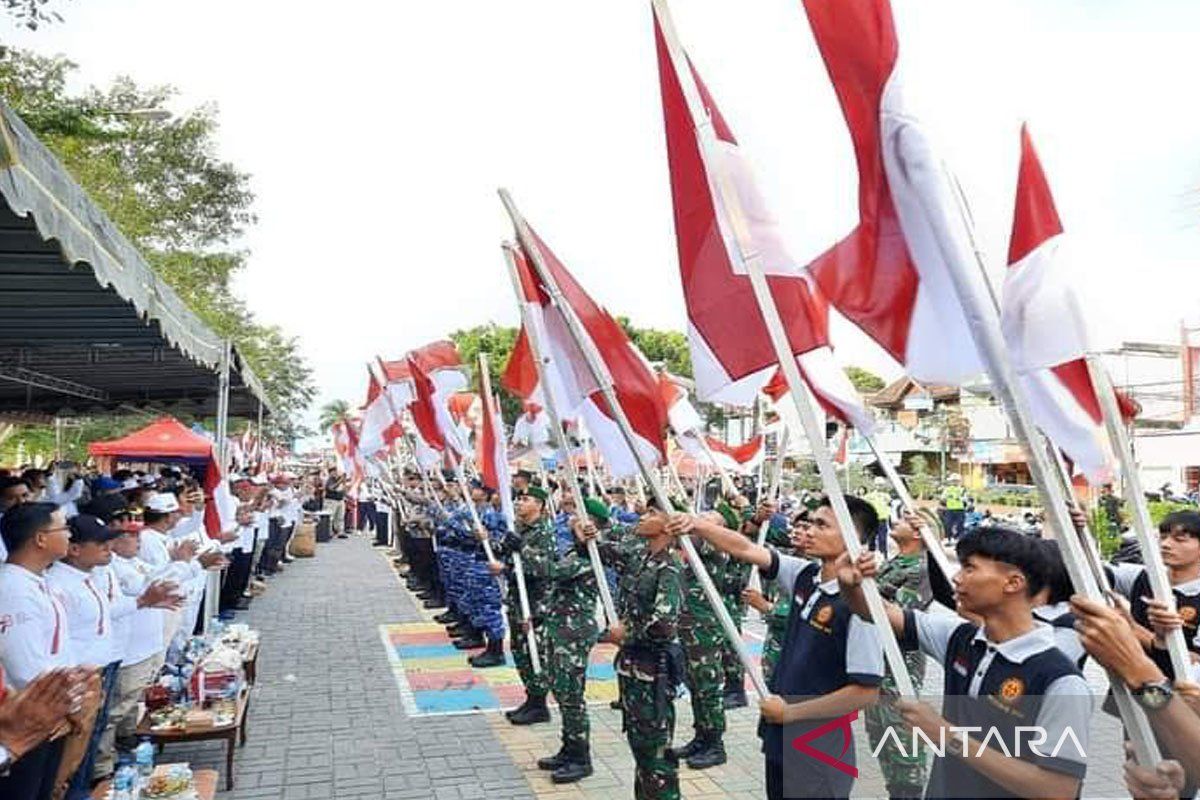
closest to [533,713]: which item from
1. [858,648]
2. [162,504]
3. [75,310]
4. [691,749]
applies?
[691,749]

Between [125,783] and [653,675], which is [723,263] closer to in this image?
[653,675]

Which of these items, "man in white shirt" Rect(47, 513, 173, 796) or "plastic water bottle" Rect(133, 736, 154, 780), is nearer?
"man in white shirt" Rect(47, 513, 173, 796)

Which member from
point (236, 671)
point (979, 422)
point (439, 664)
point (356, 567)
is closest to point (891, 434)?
point (979, 422)

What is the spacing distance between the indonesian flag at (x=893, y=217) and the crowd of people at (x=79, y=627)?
3.08 metres

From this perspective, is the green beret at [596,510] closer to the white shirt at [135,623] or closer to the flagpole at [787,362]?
the white shirt at [135,623]

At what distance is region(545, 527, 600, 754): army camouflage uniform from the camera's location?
247 inches

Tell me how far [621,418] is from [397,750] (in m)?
3.73

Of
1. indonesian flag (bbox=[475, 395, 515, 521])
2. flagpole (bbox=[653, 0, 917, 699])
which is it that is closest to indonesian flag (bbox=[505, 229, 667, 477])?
flagpole (bbox=[653, 0, 917, 699])

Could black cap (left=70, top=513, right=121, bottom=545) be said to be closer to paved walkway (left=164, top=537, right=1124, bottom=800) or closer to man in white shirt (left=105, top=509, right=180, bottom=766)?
man in white shirt (left=105, top=509, right=180, bottom=766)

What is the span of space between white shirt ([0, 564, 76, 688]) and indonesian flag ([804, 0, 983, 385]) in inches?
154

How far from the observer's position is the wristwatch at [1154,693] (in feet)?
7.12

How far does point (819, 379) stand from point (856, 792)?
1980 mm

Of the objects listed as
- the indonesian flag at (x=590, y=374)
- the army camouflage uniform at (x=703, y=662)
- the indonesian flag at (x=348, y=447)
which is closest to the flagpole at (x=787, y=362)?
the indonesian flag at (x=590, y=374)

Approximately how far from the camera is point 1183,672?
2557 millimetres
